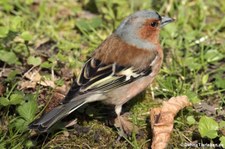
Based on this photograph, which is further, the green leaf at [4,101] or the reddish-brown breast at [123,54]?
the reddish-brown breast at [123,54]

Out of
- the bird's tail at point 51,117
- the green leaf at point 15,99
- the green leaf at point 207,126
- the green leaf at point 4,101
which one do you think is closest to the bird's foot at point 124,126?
the bird's tail at point 51,117

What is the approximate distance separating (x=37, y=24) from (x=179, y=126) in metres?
2.30

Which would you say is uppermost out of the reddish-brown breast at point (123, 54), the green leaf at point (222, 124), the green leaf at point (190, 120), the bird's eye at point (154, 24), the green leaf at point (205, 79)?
the bird's eye at point (154, 24)

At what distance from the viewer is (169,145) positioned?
4.11 metres

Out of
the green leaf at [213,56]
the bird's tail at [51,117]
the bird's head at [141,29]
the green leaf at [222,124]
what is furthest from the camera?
the green leaf at [213,56]

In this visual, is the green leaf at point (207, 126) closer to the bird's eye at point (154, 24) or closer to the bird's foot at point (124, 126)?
the bird's foot at point (124, 126)

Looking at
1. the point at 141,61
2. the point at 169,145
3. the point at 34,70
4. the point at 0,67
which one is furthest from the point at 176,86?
the point at 0,67

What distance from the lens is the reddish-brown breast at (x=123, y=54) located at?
4391mm

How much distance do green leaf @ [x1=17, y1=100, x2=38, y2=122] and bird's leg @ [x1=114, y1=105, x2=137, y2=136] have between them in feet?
2.40

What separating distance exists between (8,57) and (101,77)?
120cm

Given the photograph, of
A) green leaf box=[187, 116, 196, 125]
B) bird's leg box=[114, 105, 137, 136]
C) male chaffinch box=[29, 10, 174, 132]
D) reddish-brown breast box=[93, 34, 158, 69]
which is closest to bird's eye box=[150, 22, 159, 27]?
male chaffinch box=[29, 10, 174, 132]

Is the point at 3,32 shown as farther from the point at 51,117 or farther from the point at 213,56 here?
the point at 213,56

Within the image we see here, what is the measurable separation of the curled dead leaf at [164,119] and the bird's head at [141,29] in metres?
0.62

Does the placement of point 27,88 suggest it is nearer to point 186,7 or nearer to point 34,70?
point 34,70
